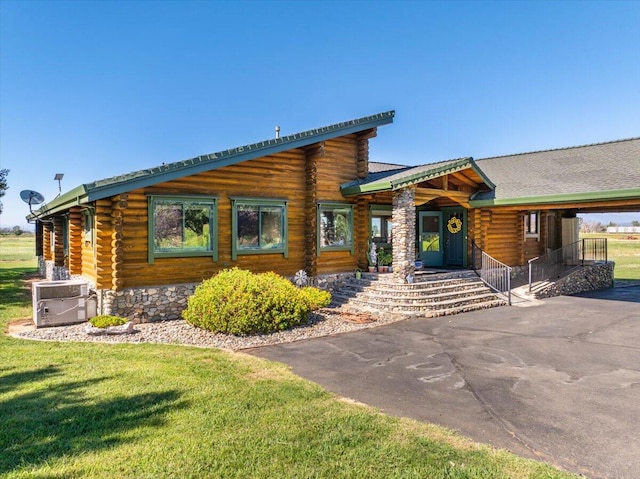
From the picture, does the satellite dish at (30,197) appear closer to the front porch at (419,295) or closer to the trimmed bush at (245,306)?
the trimmed bush at (245,306)

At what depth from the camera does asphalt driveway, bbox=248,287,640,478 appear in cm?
430

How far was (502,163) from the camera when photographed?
19.9 metres

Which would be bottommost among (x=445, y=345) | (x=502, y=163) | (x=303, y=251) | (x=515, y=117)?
(x=445, y=345)

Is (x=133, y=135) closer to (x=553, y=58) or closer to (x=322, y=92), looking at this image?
(x=322, y=92)

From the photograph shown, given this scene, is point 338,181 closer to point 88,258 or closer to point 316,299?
point 316,299

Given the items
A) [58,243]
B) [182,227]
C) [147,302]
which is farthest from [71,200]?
[58,243]

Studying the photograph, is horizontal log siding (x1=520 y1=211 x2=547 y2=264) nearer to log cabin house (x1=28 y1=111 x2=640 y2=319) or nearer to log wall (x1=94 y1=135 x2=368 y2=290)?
log cabin house (x1=28 y1=111 x2=640 y2=319)

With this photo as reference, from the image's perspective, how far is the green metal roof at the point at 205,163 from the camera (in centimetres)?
930

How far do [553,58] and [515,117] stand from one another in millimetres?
3552

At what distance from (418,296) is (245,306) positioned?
572cm

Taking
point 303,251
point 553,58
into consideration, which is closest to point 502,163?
point 553,58

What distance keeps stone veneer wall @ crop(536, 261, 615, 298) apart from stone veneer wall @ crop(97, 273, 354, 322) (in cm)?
1274

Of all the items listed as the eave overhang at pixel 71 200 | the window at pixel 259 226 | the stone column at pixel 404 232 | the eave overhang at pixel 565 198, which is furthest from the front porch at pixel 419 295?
the eave overhang at pixel 71 200

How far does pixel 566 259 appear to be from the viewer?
61.9ft
